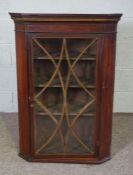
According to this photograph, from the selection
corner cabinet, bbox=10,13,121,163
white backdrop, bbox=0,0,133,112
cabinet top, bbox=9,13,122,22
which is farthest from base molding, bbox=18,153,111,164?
white backdrop, bbox=0,0,133,112

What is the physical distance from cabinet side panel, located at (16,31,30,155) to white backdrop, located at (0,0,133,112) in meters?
0.96

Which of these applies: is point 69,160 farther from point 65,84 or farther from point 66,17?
point 66,17

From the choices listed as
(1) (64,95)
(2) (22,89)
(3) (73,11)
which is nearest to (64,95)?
(1) (64,95)

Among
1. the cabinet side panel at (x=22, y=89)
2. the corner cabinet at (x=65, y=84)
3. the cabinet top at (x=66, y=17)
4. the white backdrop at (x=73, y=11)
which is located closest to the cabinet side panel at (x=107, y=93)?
the corner cabinet at (x=65, y=84)

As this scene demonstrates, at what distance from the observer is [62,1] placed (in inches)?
108

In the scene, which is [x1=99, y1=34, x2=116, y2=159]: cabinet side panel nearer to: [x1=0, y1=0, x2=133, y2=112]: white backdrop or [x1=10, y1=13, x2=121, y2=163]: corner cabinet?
[x1=10, y1=13, x2=121, y2=163]: corner cabinet

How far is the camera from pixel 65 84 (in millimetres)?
1911

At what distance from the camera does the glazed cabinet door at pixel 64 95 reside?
1855 millimetres

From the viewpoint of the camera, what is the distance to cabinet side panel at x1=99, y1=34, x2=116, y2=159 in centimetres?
185

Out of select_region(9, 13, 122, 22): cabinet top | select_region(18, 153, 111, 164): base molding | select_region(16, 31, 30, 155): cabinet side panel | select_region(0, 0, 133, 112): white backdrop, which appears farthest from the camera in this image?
select_region(0, 0, 133, 112): white backdrop

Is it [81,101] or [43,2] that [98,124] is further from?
[43,2]

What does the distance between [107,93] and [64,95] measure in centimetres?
26

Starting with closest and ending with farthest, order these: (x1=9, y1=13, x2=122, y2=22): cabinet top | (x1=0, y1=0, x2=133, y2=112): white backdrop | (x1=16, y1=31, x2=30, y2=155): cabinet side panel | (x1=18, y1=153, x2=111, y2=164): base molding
A: (x1=9, y1=13, x2=122, y2=22): cabinet top → (x1=16, y1=31, x2=30, y2=155): cabinet side panel → (x1=18, y1=153, x2=111, y2=164): base molding → (x1=0, y1=0, x2=133, y2=112): white backdrop

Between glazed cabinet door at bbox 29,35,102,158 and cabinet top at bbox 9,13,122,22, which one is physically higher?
cabinet top at bbox 9,13,122,22
